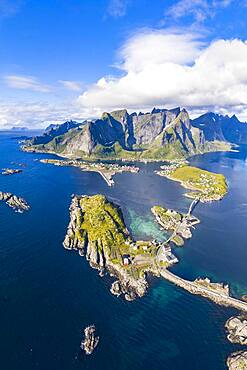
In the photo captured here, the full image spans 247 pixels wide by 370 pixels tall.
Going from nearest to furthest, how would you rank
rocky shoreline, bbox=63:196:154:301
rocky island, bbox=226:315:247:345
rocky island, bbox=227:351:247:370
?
rocky island, bbox=227:351:247:370 → rocky island, bbox=226:315:247:345 → rocky shoreline, bbox=63:196:154:301

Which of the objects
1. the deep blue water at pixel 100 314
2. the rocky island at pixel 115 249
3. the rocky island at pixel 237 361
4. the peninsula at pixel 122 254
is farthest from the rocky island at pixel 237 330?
the rocky island at pixel 115 249

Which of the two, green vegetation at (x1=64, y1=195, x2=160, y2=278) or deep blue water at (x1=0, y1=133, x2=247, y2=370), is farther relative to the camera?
green vegetation at (x1=64, y1=195, x2=160, y2=278)

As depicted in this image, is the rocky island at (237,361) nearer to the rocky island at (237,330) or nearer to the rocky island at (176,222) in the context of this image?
the rocky island at (237,330)

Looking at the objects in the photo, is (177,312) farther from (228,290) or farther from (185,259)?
(185,259)

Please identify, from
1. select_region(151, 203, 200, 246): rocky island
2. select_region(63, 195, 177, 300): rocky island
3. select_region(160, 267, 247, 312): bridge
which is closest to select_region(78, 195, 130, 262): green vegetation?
select_region(63, 195, 177, 300): rocky island

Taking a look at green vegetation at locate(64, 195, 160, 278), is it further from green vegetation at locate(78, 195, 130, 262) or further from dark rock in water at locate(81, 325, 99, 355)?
dark rock in water at locate(81, 325, 99, 355)

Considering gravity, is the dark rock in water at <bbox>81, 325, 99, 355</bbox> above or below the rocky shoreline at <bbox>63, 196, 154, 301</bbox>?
below

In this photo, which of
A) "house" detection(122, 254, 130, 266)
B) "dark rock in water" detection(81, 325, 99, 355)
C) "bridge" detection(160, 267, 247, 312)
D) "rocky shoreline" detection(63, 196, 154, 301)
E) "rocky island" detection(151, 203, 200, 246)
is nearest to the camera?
"dark rock in water" detection(81, 325, 99, 355)

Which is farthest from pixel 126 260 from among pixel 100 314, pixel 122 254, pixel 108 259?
pixel 100 314
